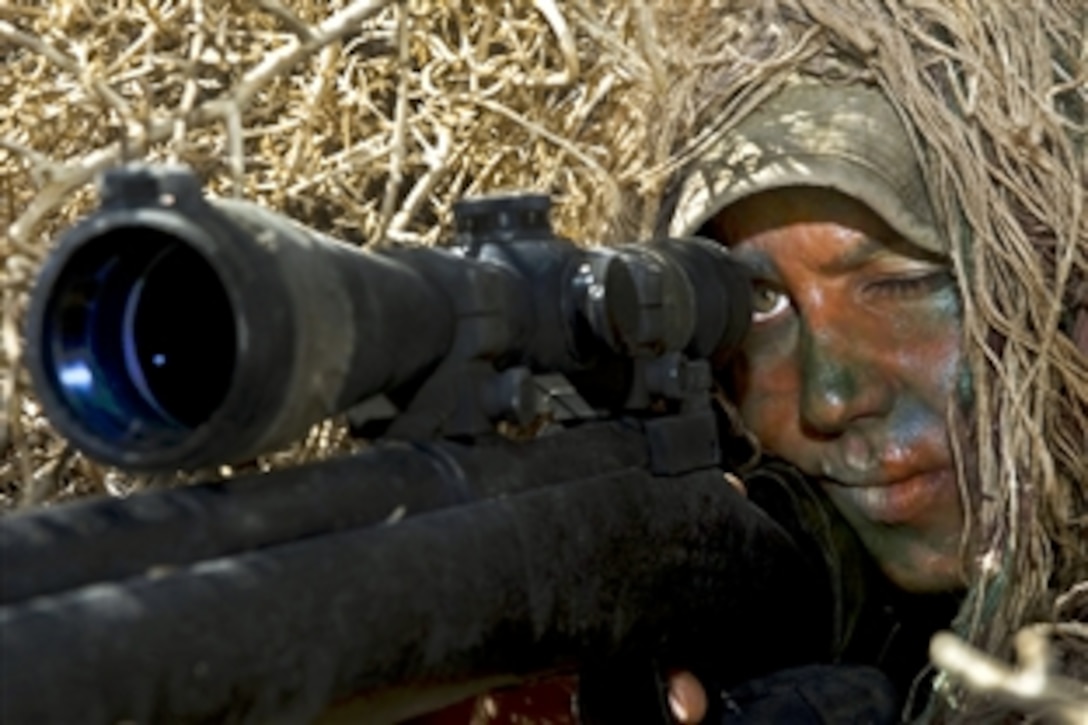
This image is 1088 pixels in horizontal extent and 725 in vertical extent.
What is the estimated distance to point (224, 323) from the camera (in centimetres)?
189

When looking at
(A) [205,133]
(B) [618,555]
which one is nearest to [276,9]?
(A) [205,133]

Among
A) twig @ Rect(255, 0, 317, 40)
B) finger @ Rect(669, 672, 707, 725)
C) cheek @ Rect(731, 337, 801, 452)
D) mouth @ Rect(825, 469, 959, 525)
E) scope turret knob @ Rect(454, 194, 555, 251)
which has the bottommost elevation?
finger @ Rect(669, 672, 707, 725)

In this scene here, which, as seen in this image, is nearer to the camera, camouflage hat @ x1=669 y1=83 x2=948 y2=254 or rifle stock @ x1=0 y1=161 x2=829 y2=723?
rifle stock @ x1=0 y1=161 x2=829 y2=723

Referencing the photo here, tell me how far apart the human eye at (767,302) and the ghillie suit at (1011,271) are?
0.88ft

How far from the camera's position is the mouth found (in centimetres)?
286

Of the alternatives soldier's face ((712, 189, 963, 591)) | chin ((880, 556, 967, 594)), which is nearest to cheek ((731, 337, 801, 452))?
soldier's face ((712, 189, 963, 591))

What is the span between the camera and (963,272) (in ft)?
8.88

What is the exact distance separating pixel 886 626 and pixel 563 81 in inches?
36.2

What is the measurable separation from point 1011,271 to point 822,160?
0.94ft

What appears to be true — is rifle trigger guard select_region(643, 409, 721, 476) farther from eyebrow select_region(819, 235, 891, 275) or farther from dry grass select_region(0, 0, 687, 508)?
dry grass select_region(0, 0, 687, 508)

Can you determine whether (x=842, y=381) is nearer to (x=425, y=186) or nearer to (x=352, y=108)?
(x=425, y=186)

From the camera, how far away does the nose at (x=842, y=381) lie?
9.35 ft

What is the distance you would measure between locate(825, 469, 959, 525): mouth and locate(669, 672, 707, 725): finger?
18.1 inches

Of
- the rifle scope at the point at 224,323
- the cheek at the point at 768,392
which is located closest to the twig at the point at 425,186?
the cheek at the point at 768,392
